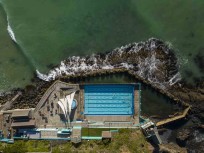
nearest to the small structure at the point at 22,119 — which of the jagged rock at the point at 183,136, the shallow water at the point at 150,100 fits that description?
the shallow water at the point at 150,100

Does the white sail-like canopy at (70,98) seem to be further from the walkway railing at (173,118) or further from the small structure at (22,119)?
the walkway railing at (173,118)

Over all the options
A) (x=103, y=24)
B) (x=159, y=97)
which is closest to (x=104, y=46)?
(x=103, y=24)

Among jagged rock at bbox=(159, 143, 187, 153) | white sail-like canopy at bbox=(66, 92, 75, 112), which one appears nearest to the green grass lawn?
white sail-like canopy at bbox=(66, 92, 75, 112)

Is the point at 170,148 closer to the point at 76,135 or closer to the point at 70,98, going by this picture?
the point at 76,135

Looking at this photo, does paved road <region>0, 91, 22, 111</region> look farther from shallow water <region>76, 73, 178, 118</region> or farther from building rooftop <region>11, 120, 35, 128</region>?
shallow water <region>76, 73, 178, 118</region>

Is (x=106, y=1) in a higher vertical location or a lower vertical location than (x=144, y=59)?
higher

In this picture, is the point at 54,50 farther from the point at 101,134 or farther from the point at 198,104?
the point at 198,104

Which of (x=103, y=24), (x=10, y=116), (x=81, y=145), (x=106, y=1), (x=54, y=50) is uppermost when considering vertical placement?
(x=106, y=1)

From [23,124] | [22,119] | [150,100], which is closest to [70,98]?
[22,119]
